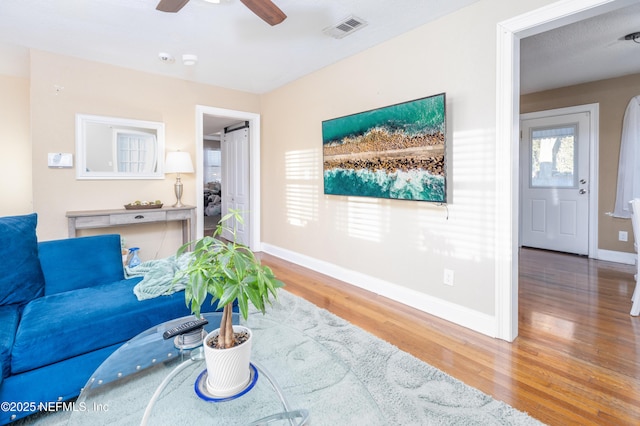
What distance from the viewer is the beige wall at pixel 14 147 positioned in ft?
13.2

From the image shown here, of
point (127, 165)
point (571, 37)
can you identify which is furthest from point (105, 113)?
point (571, 37)

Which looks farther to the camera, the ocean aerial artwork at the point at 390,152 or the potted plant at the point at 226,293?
the ocean aerial artwork at the point at 390,152

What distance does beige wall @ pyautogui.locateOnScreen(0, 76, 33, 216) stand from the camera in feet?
13.2

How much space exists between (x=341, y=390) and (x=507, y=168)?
6.27 ft

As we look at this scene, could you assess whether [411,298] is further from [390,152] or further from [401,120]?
[401,120]

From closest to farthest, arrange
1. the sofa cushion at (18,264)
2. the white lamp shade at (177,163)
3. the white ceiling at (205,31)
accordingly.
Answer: the sofa cushion at (18,264) < the white ceiling at (205,31) < the white lamp shade at (177,163)

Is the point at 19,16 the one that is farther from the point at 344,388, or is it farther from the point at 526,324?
the point at 526,324

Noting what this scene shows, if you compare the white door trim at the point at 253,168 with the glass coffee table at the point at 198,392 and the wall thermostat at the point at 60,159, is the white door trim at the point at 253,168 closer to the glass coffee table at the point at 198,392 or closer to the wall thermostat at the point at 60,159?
the wall thermostat at the point at 60,159

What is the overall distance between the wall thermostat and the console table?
0.54 meters

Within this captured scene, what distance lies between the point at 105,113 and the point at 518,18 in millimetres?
4202

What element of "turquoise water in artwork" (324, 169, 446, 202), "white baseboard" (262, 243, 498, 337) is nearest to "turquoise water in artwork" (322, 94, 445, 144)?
"turquoise water in artwork" (324, 169, 446, 202)

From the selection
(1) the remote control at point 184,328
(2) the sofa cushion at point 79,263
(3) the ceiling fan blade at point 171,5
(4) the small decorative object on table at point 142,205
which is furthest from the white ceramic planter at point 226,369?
(4) the small decorative object on table at point 142,205

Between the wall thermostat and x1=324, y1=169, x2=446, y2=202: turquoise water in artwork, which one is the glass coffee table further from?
the wall thermostat

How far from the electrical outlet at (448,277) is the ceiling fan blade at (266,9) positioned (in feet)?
7.50
